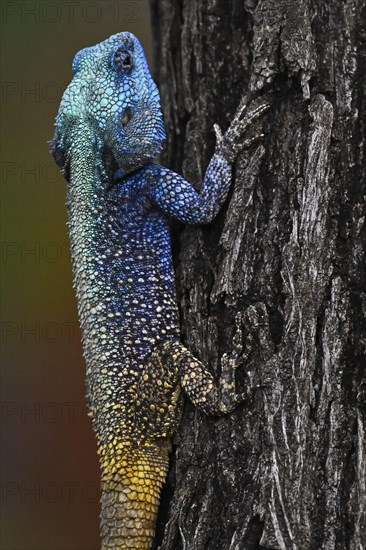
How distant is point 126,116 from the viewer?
155 inches

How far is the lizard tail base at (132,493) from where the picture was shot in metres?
3.11

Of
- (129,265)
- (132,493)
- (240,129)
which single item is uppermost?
(240,129)

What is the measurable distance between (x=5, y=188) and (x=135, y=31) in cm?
→ 189

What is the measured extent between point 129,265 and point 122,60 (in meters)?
1.29

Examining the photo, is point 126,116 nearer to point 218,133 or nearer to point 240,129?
point 218,133

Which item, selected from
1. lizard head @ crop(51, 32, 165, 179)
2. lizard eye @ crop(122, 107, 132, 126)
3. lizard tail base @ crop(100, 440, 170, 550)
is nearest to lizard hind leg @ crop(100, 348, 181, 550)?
lizard tail base @ crop(100, 440, 170, 550)

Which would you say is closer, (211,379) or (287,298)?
(287,298)

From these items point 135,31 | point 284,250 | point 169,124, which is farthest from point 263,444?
point 135,31

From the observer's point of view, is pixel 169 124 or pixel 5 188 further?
pixel 5 188

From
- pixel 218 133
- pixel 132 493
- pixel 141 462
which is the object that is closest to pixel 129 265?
pixel 218 133

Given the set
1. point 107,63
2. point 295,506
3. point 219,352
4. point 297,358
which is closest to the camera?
point 295,506

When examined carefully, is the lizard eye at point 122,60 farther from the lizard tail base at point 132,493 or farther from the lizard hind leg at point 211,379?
the lizard tail base at point 132,493

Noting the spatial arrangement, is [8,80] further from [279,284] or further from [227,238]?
[279,284]

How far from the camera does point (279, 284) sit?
9.74ft
